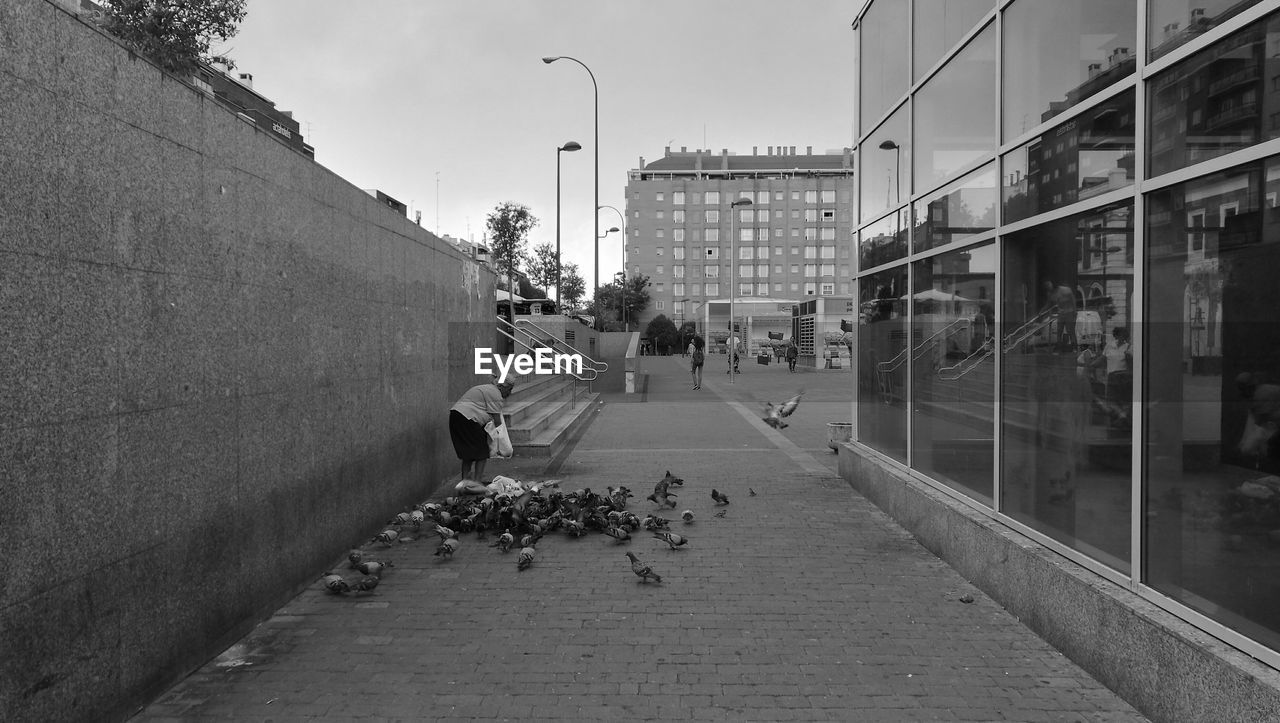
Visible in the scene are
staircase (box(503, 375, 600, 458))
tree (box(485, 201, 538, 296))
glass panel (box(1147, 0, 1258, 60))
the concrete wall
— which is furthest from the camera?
tree (box(485, 201, 538, 296))

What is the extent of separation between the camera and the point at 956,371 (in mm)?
6746

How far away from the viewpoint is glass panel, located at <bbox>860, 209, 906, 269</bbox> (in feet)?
26.9

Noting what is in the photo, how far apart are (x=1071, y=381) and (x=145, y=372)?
15.9 feet

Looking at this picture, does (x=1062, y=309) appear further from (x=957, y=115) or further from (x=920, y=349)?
(x=920, y=349)

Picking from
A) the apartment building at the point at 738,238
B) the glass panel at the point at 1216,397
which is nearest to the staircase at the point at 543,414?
the glass panel at the point at 1216,397

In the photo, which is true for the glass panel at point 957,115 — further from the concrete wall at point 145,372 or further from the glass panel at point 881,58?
the concrete wall at point 145,372

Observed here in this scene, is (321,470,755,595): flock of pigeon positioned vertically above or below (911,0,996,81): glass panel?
below

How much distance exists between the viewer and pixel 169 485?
13.3 ft

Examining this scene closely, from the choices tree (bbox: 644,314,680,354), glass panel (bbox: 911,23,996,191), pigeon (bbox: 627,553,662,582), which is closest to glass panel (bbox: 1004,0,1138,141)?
glass panel (bbox: 911,23,996,191)

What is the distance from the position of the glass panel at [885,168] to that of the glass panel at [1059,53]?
7.34 ft

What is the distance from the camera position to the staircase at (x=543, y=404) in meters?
12.0

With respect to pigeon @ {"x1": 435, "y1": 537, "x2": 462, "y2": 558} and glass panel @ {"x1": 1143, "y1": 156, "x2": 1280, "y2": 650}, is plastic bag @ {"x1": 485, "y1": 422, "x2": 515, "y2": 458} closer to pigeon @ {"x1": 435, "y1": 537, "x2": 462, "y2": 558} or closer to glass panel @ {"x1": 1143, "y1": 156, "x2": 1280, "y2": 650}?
pigeon @ {"x1": 435, "y1": 537, "x2": 462, "y2": 558}

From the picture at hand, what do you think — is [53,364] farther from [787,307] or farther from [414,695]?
[787,307]

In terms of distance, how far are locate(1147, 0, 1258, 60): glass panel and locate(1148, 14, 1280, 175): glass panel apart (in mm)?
104
